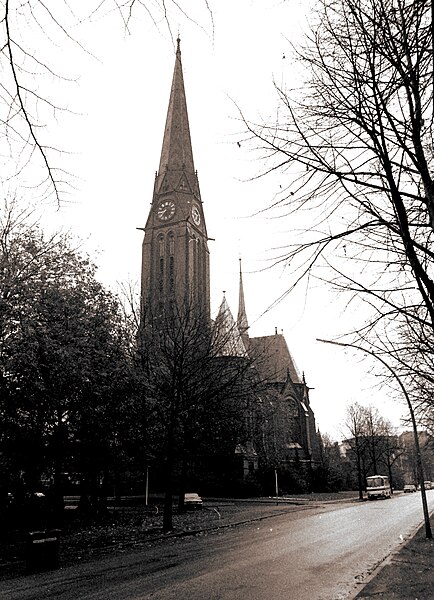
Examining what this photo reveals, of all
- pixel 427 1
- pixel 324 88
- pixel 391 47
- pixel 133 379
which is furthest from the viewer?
pixel 133 379

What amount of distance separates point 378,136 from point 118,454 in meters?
20.1

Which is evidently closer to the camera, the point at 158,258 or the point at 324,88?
the point at 324,88

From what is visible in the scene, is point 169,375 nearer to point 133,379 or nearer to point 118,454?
point 133,379

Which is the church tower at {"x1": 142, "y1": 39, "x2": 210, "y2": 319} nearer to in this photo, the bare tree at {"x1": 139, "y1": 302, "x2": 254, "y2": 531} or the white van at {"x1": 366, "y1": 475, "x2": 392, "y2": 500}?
the white van at {"x1": 366, "y1": 475, "x2": 392, "y2": 500}

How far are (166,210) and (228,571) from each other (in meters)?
60.1

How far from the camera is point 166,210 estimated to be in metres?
68.4

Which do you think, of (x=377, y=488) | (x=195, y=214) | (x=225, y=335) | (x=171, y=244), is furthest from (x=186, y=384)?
(x=195, y=214)

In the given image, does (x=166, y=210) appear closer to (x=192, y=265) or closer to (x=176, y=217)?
(x=176, y=217)

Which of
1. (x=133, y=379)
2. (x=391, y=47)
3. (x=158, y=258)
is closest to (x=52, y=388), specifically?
(x=133, y=379)

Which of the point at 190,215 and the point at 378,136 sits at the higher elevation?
the point at 190,215

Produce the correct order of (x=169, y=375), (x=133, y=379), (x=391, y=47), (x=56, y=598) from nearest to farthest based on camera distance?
(x=391, y=47), (x=56, y=598), (x=133, y=379), (x=169, y=375)

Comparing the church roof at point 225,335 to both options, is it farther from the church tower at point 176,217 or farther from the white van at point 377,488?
the church tower at point 176,217

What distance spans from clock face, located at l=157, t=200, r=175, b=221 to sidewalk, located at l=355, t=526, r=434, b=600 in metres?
Result: 57.4

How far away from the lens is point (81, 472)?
920 inches
